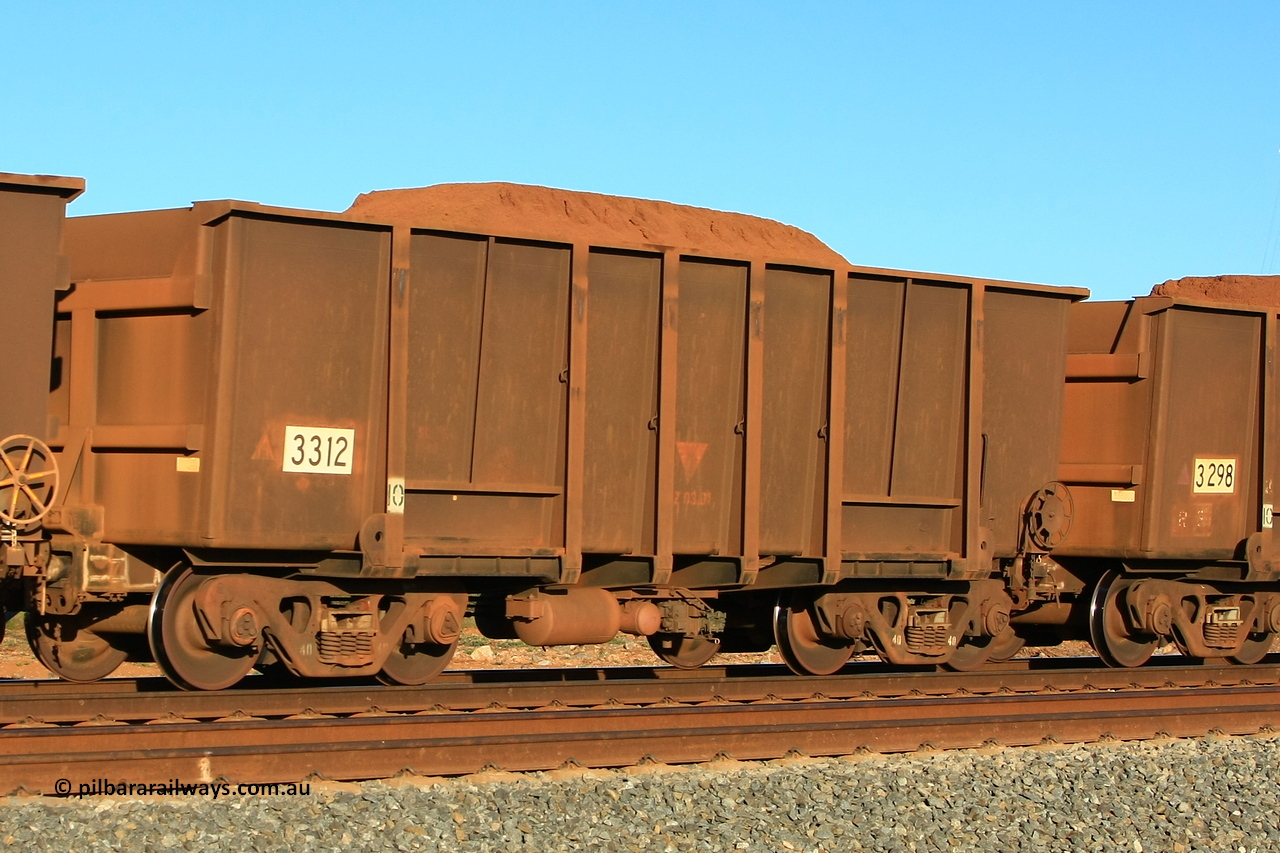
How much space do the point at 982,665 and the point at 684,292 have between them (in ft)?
15.5

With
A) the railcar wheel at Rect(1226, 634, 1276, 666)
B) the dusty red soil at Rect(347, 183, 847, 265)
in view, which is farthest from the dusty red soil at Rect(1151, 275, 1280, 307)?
the dusty red soil at Rect(347, 183, 847, 265)

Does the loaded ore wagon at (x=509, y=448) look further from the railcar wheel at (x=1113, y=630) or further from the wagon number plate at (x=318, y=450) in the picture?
the railcar wheel at (x=1113, y=630)

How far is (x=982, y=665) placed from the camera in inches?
502

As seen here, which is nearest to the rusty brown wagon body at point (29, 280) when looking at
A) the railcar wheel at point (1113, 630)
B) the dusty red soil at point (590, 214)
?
the railcar wheel at point (1113, 630)

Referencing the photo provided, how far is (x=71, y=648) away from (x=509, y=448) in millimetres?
3358

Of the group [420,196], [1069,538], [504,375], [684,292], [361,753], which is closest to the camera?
[361,753]

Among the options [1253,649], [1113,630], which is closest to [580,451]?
[1113,630]

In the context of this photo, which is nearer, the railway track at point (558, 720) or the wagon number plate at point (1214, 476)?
the railway track at point (558, 720)

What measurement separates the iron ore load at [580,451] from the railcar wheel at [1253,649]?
478mm

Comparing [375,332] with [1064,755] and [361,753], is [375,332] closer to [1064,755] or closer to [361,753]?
[361,753]

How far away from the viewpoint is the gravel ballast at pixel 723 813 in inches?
256

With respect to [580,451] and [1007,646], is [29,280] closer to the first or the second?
[580,451]

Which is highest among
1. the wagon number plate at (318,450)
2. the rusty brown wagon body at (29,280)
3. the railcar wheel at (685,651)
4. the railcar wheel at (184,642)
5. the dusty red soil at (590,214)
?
the dusty red soil at (590,214)

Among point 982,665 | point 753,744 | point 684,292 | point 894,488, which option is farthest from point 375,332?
point 982,665
